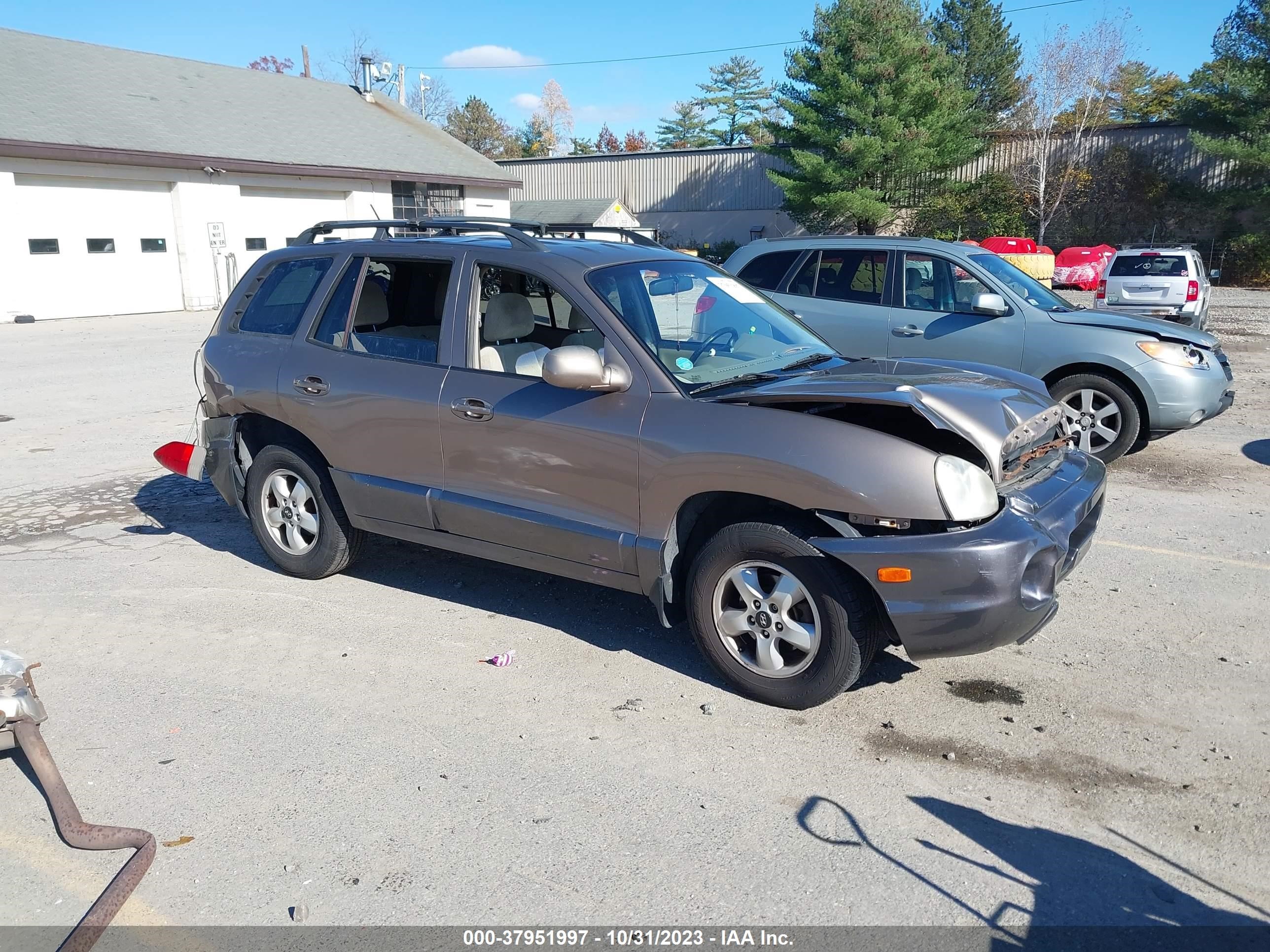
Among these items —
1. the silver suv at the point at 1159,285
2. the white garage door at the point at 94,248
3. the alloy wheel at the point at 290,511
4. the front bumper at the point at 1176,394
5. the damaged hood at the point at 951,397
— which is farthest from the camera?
the white garage door at the point at 94,248

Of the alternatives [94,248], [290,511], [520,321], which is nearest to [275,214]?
[94,248]

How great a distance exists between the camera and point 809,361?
16.7 feet

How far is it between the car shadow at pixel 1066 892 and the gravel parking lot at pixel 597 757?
0.01 metres

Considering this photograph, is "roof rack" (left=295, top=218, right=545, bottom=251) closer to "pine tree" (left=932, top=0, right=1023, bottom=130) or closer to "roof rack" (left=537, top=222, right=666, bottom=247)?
"roof rack" (left=537, top=222, right=666, bottom=247)

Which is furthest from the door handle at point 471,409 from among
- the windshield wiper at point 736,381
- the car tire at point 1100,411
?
the car tire at point 1100,411

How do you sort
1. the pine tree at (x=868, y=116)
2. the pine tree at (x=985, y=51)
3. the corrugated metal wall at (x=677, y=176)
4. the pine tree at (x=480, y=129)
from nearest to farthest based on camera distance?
1. the pine tree at (x=868, y=116)
2. the corrugated metal wall at (x=677, y=176)
3. the pine tree at (x=985, y=51)
4. the pine tree at (x=480, y=129)

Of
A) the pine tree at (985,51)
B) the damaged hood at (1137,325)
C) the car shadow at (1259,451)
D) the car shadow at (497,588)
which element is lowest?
the car shadow at (497,588)

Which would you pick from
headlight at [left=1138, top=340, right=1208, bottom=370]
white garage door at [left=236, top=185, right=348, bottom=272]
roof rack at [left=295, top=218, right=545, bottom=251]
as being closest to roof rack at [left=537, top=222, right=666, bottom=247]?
roof rack at [left=295, top=218, right=545, bottom=251]

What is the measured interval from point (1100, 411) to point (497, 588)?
5.37 meters

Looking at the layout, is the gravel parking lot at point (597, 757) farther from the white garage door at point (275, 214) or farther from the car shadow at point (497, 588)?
the white garage door at point (275, 214)

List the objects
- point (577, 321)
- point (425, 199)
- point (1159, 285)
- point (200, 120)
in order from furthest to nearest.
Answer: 1. point (425, 199)
2. point (200, 120)
3. point (1159, 285)
4. point (577, 321)

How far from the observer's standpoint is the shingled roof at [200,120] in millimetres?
24375

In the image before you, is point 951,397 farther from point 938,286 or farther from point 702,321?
point 938,286

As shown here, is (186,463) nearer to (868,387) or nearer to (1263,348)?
(868,387)
